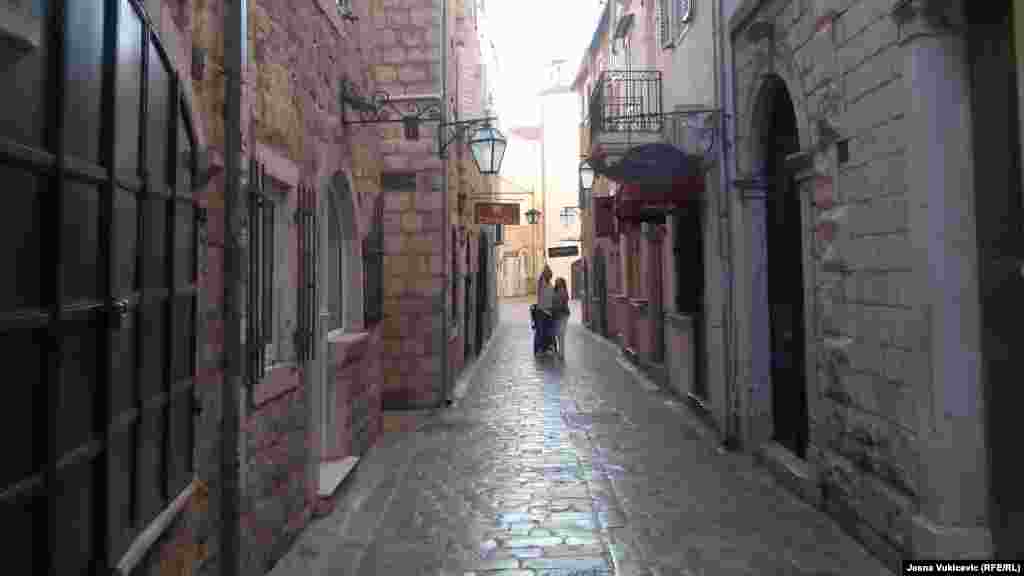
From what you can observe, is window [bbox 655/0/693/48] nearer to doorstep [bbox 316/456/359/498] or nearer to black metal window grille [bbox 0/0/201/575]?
doorstep [bbox 316/456/359/498]

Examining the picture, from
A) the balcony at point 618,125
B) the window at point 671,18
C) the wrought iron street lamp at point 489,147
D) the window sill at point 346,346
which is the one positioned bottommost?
the window sill at point 346,346

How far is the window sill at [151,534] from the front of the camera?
2.37m

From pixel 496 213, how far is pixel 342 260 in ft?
19.4

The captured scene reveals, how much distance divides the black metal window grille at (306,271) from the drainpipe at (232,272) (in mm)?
1134

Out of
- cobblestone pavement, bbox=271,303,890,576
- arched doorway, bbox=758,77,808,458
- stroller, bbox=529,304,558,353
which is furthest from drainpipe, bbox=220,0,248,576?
stroller, bbox=529,304,558,353

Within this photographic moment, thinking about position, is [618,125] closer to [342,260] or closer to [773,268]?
[773,268]

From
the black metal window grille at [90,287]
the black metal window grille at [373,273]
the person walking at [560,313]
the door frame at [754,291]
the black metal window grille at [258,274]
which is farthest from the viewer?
the person walking at [560,313]

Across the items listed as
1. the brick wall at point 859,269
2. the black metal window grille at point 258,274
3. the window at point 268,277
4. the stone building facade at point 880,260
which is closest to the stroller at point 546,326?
the stone building facade at point 880,260

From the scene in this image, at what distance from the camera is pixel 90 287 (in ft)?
7.06

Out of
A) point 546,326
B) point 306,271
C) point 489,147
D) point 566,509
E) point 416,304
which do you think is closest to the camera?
point 306,271

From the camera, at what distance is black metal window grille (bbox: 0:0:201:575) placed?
1.78 metres

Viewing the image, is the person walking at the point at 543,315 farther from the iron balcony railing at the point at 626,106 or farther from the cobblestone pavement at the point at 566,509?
the cobblestone pavement at the point at 566,509

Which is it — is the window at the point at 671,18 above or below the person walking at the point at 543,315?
above

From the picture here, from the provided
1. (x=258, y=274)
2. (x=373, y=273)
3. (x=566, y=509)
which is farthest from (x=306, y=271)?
(x=566, y=509)
